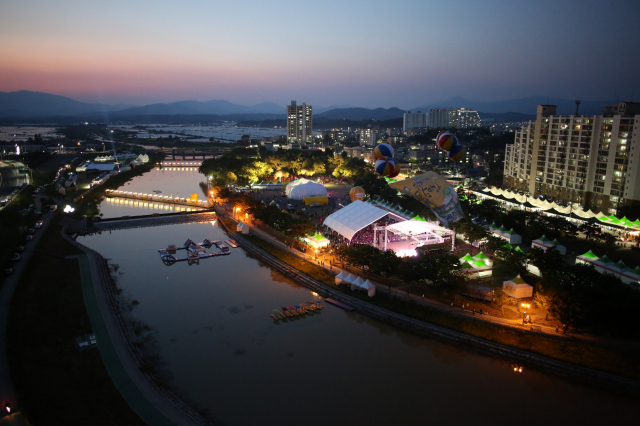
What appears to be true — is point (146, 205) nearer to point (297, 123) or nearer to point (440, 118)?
point (297, 123)

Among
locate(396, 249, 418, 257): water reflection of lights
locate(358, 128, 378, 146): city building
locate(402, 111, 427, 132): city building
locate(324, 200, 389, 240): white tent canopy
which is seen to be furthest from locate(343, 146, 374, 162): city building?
locate(402, 111, 427, 132): city building

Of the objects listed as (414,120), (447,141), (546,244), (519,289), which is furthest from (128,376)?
(414,120)

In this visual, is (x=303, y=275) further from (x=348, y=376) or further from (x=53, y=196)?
(x=53, y=196)

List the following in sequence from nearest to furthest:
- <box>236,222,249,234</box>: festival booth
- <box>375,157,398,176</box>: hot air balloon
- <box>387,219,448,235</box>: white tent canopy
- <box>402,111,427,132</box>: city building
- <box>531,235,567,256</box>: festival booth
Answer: <box>531,235,567,256</box>: festival booth < <box>387,219,448,235</box>: white tent canopy < <box>236,222,249,234</box>: festival booth < <box>375,157,398,176</box>: hot air balloon < <box>402,111,427,132</box>: city building

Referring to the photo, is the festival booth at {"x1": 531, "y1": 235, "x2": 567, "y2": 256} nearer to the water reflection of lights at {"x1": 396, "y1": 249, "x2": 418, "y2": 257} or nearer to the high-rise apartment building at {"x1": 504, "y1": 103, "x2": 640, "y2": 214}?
the water reflection of lights at {"x1": 396, "y1": 249, "x2": 418, "y2": 257}

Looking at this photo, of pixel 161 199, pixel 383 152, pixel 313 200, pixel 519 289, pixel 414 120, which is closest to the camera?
pixel 519 289

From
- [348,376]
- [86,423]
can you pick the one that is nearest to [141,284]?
[86,423]
